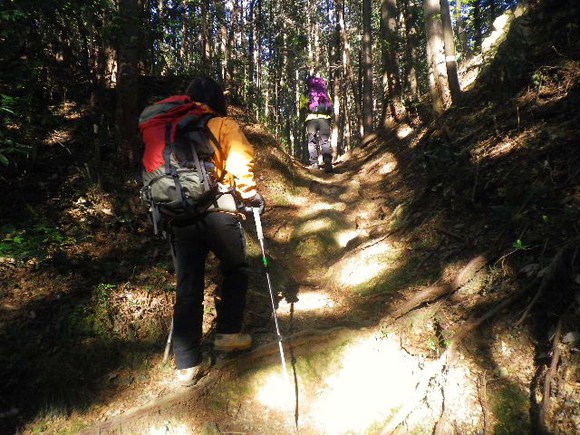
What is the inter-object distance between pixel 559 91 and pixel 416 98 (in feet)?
30.2

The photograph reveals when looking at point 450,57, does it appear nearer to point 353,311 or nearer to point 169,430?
point 353,311

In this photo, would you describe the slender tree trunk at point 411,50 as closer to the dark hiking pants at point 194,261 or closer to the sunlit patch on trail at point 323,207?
the sunlit patch on trail at point 323,207

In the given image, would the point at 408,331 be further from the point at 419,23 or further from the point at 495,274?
the point at 419,23

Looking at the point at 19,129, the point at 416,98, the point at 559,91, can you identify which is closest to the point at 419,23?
the point at 416,98

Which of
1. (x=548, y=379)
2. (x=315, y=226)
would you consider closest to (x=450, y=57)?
(x=315, y=226)

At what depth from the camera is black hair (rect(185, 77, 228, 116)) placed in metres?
3.64

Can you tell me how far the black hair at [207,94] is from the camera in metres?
3.64

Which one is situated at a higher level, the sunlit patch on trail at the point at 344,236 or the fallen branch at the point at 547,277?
the fallen branch at the point at 547,277

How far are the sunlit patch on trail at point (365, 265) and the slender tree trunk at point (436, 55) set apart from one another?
180 inches

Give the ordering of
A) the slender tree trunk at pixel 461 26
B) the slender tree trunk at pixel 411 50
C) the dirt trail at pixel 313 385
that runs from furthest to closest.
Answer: the slender tree trunk at pixel 461 26
the slender tree trunk at pixel 411 50
the dirt trail at pixel 313 385

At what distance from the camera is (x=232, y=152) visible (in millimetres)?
3389

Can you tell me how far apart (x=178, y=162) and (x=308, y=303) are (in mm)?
2762

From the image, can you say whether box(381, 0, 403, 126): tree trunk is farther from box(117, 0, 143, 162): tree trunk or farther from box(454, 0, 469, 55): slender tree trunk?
box(454, 0, 469, 55): slender tree trunk

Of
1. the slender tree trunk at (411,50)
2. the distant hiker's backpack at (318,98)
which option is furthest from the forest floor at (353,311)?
the slender tree trunk at (411,50)
